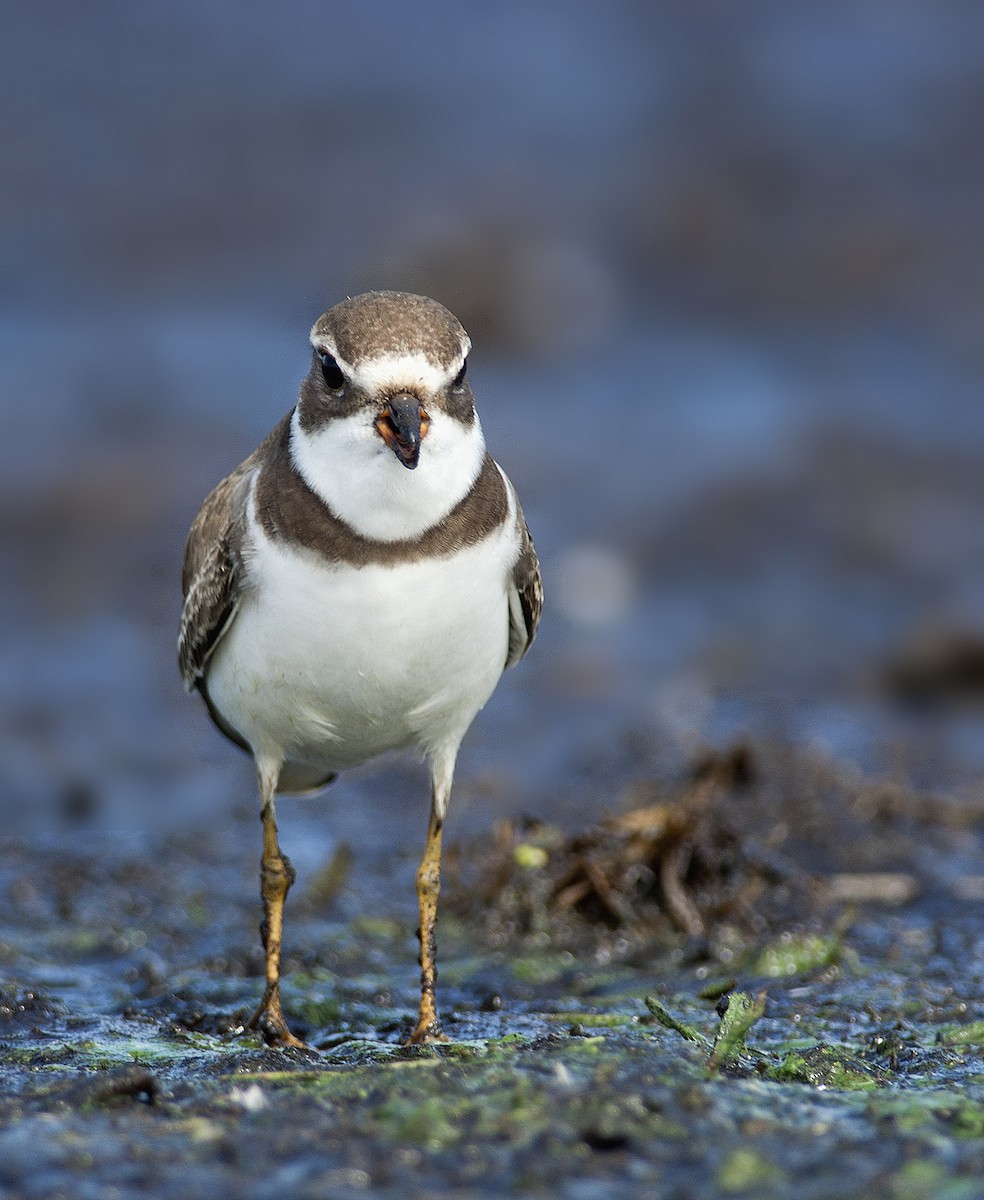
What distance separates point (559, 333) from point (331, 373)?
9.91 m

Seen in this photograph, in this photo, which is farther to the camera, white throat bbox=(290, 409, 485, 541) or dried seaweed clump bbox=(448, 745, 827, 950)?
dried seaweed clump bbox=(448, 745, 827, 950)

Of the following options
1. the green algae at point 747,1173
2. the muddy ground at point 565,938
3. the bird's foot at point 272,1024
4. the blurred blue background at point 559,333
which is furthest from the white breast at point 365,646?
the blurred blue background at point 559,333

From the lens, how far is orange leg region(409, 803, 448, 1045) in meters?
5.31

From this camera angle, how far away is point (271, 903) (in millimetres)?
5895

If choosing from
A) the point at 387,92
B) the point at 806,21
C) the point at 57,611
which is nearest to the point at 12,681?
the point at 57,611

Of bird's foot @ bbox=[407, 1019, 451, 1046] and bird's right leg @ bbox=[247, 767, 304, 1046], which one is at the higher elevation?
bird's right leg @ bbox=[247, 767, 304, 1046]

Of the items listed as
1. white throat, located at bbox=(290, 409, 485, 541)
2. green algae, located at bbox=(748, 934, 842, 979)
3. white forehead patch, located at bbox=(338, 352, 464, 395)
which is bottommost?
green algae, located at bbox=(748, 934, 842, 979)

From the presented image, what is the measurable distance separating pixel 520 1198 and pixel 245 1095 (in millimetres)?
842

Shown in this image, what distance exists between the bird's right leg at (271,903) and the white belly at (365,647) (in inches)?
12.8

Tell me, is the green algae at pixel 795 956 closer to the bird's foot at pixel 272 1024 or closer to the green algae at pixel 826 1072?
the green algae at pixel 826 1072

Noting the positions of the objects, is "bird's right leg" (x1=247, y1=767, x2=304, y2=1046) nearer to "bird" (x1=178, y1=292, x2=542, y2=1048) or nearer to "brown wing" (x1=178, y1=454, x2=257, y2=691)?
"bird" (x1=178, y1=292, x2=542, y2=1048)

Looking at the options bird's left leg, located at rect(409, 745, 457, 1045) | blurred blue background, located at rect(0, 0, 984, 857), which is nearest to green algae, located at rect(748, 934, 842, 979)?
bird's left leg, located at rect(409, 745, 457, 1045)

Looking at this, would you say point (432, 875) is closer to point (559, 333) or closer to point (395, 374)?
point (395, 374)

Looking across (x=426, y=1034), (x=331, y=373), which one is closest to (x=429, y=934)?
(x=426, y=1034)
